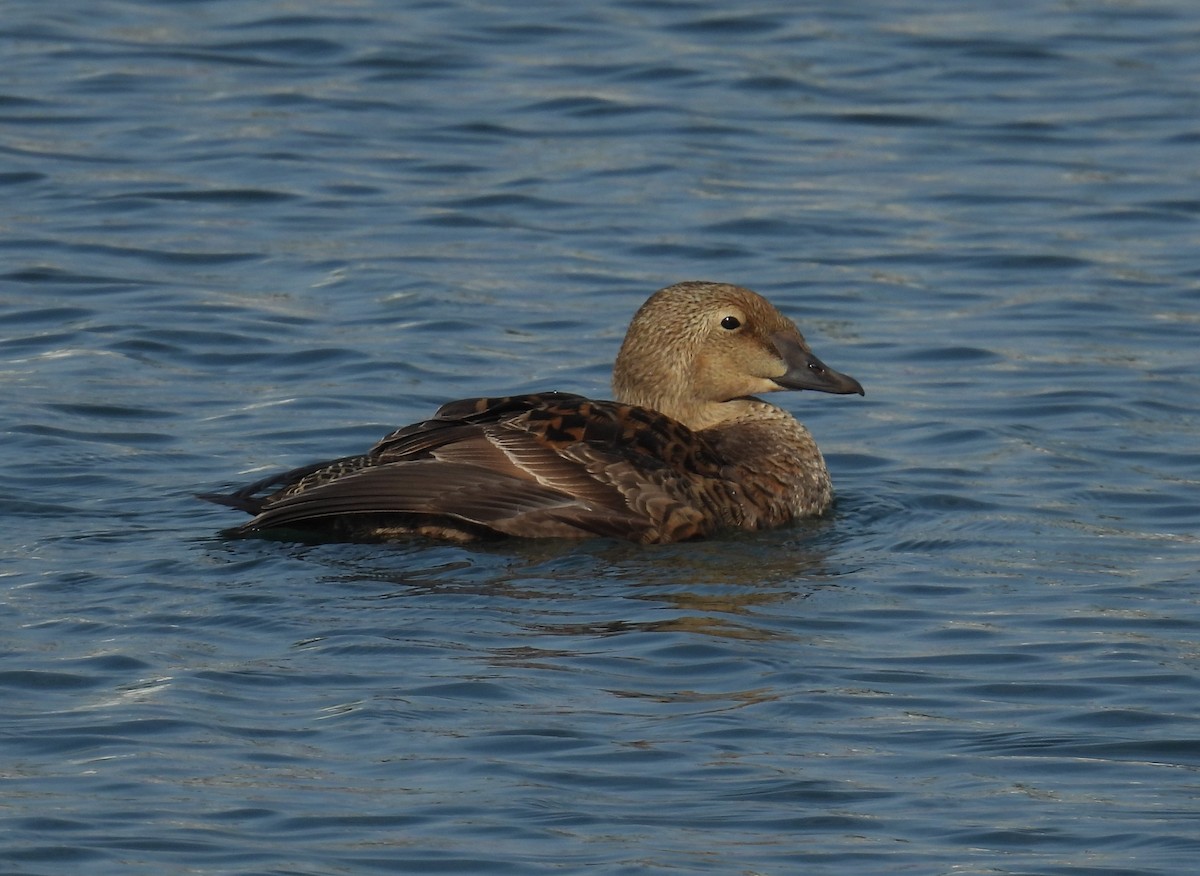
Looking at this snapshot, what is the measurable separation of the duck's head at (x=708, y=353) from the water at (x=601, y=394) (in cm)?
58

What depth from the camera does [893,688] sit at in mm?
7566

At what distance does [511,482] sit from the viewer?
903cm

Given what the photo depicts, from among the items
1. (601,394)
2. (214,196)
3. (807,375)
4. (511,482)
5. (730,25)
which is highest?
(730,25)

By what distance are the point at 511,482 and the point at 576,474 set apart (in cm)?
25

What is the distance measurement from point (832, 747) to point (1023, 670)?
41.7 inches

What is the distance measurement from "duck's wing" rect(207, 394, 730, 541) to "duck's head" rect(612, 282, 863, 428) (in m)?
0.73

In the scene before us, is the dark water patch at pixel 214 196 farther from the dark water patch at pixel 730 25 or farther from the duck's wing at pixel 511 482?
the duck's wing at pixel 511 482

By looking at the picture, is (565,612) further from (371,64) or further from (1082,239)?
(371,64)

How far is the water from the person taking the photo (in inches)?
257

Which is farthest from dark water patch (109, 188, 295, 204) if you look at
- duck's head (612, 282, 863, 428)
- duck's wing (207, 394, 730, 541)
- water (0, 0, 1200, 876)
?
duck's wing (207, 394, 730, 541)

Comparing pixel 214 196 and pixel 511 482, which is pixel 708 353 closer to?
pixel 511 482

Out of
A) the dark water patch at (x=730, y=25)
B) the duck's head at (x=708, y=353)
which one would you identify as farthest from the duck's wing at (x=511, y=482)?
the dark water patch at (x=730, y=25)

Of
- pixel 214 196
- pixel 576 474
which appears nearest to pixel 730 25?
pixel 214 196

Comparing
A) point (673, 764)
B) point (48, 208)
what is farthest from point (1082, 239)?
→ point (673, 764)
